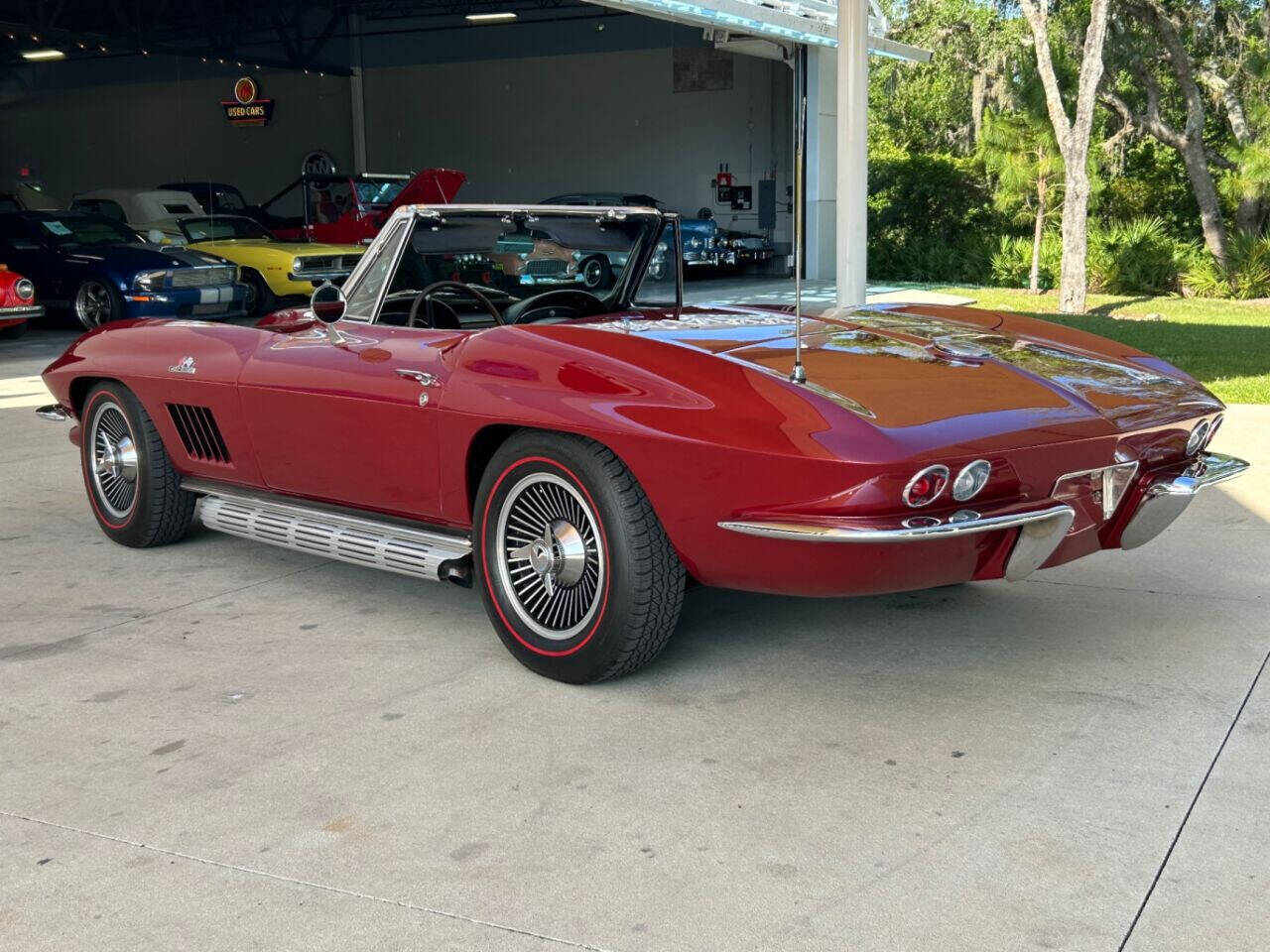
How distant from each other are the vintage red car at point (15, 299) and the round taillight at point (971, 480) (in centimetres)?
1233

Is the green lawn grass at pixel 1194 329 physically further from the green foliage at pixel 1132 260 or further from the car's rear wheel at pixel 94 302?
the car's rear wheel at pixel 94 302

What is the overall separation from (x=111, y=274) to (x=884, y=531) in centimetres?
1322

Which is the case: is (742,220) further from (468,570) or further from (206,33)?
(468,570)

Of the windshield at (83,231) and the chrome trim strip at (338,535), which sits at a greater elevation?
the windshield at (83,231)

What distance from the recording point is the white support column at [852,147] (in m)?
9.74

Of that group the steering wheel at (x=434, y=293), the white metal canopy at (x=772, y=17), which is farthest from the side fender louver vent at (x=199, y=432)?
the white metal canopy at (x=772, y=17)

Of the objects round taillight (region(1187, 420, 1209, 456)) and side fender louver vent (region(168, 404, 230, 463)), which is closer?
round taillight (region(1187, 420, 1209, 456))

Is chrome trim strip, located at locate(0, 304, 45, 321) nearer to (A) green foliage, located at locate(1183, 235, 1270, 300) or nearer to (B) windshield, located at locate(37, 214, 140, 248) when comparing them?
(B) windshield, located at locate(37, 214, 140, 248)

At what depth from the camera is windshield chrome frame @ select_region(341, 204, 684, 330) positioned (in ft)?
15.1

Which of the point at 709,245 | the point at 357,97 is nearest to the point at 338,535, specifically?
the point at 709,245

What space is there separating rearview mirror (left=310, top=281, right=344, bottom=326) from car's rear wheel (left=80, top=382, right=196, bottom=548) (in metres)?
1.13

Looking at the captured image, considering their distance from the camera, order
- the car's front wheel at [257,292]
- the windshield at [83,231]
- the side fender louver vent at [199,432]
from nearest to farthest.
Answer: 1. the side fender louver vent at [199,432]
2. the windshield at [83,231]
3. the car's front wheel at [257,292]

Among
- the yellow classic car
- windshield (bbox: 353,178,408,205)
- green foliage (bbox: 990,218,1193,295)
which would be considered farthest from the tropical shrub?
the yellow classic car

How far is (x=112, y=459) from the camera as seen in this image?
5473 mm
